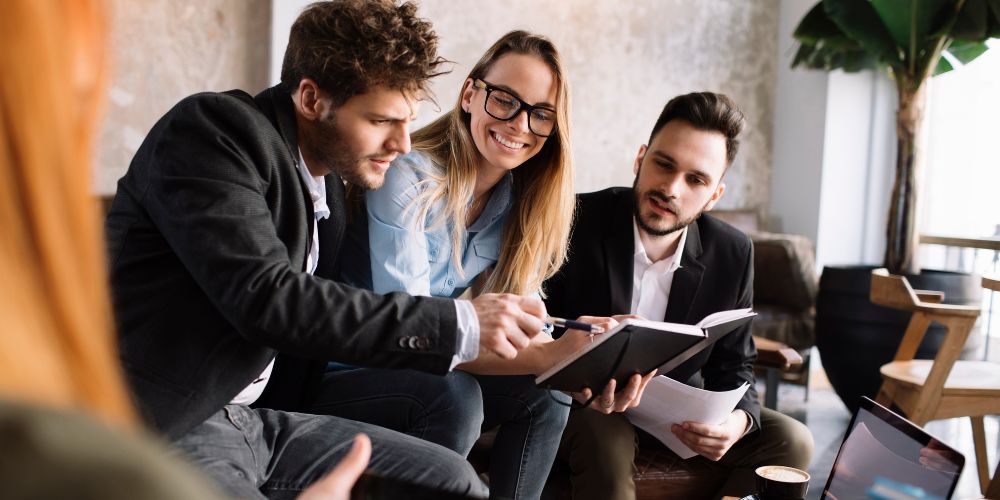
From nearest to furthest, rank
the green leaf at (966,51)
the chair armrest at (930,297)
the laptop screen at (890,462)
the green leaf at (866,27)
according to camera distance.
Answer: the laptop screen at (890,462), the chair armrest at (930,297), the green leaf at (866,27), the green leaf at (966,51)

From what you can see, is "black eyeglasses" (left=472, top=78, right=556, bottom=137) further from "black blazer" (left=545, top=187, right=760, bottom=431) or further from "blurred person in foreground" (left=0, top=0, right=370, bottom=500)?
"blurred person in foreground" (left=0, top=0, right=370, bottom=500)

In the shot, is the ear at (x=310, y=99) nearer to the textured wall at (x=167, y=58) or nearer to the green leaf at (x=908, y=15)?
the textured wall at (x=167, y=58)

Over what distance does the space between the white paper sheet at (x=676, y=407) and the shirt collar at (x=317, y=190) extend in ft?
2.59

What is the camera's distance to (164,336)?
1.41 metres

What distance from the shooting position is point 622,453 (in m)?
2.13

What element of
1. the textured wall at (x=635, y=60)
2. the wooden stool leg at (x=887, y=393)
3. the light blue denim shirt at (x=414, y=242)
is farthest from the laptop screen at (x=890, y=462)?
the textured wall at (x=635, y=60)

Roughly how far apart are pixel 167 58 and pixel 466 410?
2.60 m

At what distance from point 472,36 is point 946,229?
305 centimetres

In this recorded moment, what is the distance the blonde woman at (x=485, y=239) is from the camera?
193 centimetres

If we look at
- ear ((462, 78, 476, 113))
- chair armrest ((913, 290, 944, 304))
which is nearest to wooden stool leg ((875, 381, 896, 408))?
chair armrest ((913, 290, 944, 304))

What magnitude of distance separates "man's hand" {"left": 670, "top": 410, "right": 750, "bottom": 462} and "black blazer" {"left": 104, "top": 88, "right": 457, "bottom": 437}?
0.87 m

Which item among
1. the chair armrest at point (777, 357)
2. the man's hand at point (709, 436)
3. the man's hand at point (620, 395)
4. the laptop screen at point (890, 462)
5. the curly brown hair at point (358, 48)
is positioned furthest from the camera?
the chair armrest at point (777, 357)

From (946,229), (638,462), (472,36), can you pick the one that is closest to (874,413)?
(638,462)

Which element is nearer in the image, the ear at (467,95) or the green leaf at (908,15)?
the ear at (467,95)
